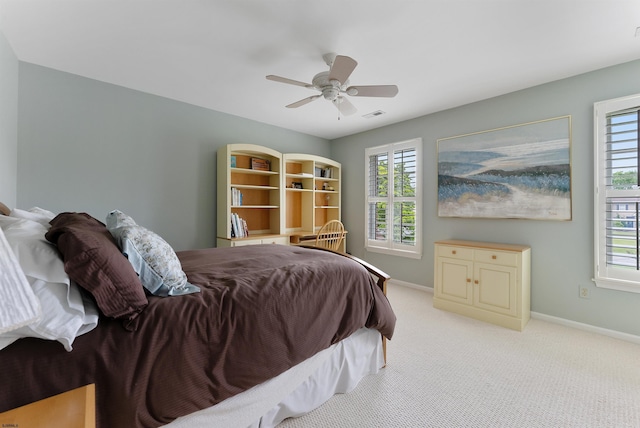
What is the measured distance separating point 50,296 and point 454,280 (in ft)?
10.8

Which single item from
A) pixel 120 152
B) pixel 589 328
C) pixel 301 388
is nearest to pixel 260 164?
pixel 120 152

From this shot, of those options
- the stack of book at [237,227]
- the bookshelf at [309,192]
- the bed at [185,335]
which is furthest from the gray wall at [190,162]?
the bed at [185,335]

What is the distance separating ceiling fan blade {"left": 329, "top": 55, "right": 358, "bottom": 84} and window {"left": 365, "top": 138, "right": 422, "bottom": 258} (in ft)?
7.28

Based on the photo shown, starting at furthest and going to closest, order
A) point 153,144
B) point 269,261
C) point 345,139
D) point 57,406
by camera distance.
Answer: point 345,139 → point 153,144 → point 269,261 → point 57,406

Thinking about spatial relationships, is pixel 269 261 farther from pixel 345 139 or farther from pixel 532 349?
pixel 345 139

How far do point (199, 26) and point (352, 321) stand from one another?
2.29 m

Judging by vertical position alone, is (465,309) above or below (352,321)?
below

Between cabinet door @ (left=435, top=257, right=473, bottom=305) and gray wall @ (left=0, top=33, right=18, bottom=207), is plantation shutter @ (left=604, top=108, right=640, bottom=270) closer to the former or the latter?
cabinet door @ (left=435, top=257, right=473, bottom=305)

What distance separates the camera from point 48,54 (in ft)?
7.54

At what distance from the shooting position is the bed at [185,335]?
0.90 meters

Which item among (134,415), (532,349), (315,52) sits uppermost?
(315,52)

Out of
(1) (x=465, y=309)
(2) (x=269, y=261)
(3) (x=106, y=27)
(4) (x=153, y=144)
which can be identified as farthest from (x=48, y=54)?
(1) (x=465, y=309)

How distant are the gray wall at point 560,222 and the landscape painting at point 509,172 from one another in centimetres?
8

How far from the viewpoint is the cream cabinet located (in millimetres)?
2658
